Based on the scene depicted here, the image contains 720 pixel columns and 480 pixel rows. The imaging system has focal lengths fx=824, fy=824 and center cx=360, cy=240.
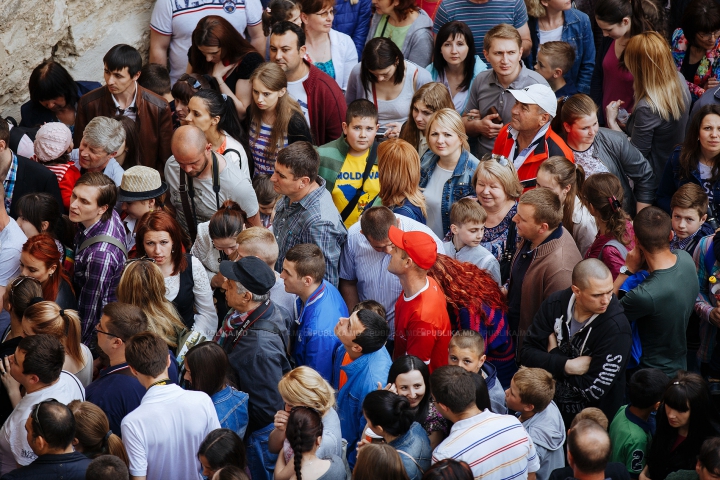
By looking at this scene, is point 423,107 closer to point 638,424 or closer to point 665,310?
point 665,310

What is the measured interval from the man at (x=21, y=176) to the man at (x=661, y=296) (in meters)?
3.89

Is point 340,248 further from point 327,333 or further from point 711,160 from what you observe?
point 711,160

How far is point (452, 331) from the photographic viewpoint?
198 inches

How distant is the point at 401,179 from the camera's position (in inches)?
219

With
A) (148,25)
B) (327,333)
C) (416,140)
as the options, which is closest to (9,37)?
(148,25)

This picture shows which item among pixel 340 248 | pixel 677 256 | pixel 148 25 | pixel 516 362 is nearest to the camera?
pixel 677 256

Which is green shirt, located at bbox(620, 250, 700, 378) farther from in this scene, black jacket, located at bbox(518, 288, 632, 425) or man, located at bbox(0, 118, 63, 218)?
man, located at bbox(0, 118, 63, 218)

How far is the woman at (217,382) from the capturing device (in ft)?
13.6

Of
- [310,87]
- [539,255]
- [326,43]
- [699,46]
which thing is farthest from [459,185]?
[699,46]

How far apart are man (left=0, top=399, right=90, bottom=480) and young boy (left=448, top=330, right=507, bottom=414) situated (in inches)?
75.4

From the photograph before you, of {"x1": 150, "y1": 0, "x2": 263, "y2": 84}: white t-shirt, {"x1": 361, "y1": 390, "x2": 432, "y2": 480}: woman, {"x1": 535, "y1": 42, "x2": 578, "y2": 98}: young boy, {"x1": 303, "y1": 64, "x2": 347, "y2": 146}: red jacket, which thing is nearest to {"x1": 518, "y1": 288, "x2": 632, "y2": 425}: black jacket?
{"x1": 361, "y1": 390, "x2": 432, "y2": 480}: woman

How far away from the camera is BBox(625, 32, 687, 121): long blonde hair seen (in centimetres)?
629

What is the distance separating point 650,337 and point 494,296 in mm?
926

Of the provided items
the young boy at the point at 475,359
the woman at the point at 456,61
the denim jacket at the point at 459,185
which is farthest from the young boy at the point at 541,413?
the woman at the point at 456,61
